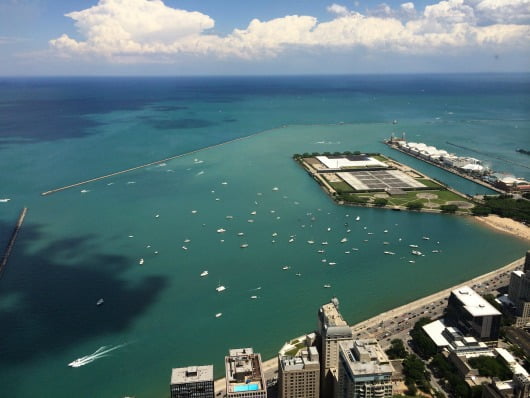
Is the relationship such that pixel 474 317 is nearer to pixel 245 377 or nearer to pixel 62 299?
pixel 245 377

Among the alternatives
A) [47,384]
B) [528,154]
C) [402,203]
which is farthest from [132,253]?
[528,154]

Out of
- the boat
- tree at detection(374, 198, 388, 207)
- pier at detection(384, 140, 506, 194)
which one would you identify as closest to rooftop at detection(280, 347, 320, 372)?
the boat

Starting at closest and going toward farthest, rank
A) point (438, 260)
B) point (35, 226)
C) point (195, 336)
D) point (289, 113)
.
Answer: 1. point (195, 336)
2. point (438, 260)
3. point (35, 226)
4. point (289, 113)

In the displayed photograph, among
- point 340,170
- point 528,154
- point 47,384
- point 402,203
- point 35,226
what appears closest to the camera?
point 47,384

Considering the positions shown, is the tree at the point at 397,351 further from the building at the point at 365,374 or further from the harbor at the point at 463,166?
the harbor at the point at 463,166

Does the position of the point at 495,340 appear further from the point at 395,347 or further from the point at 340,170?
the point at 340,170

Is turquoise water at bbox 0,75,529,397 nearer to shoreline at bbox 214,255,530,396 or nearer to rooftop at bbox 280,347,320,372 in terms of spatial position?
shoreline at bbox 214,255,530,396
